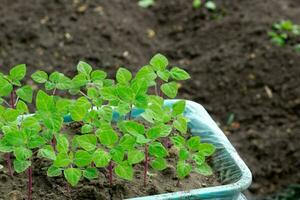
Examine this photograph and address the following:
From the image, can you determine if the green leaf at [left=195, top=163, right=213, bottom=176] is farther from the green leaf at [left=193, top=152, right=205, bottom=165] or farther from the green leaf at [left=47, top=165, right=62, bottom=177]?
the green leaf at [left=47, top=165, right=62, bottom=177]

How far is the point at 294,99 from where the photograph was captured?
3303 millimetres

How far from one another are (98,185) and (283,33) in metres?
2.47

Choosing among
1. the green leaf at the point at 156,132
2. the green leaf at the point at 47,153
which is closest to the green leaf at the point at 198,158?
the green leaf at the point at 156,132

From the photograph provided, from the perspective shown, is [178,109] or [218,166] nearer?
[178,109]

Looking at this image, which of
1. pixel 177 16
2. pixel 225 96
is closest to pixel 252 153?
pixel 225 96

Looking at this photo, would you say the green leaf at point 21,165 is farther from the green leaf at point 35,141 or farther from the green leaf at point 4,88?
the green leaf at point 4,88

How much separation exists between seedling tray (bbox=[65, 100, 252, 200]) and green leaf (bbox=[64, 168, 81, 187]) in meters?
0.13

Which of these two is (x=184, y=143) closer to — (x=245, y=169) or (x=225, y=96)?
(x=245, y=169)

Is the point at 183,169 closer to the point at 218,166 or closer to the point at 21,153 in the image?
the point at 218,166

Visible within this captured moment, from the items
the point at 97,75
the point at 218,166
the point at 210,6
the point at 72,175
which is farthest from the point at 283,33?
the point at 72,175

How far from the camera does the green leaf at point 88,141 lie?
1.34 metres

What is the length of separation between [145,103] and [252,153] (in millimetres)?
1713

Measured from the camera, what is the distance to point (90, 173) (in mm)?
1366

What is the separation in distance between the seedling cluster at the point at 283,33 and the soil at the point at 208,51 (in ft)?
0.14
